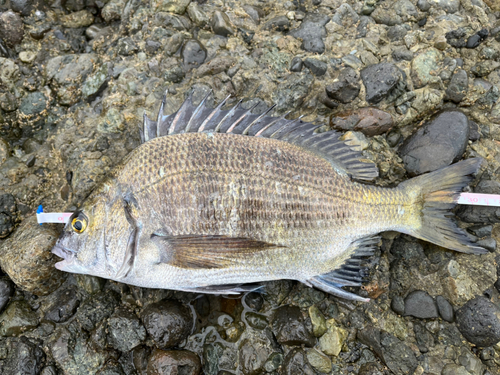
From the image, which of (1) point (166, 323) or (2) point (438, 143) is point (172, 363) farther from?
(2) point (438, 143)

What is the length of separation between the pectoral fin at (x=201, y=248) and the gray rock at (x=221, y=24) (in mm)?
2245

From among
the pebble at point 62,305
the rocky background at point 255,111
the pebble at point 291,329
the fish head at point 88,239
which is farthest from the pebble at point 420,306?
the pebble at point 62,305

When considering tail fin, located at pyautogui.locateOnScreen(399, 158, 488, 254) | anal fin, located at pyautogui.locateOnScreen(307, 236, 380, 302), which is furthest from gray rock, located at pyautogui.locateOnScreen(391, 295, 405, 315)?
tail fin, located at pyautogui.locateOnScreen(399, 158, 488, 254)

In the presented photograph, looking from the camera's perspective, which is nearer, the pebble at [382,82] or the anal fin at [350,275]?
the anal fin at [350,275]

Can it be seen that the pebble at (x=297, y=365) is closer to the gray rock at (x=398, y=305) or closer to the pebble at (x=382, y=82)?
the gray rock at (x=398, y=305)

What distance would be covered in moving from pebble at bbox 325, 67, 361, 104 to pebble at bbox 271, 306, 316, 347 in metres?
2.14

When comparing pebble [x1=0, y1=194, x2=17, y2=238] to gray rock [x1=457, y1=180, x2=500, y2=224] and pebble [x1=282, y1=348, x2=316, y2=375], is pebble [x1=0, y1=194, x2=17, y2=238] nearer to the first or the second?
pebble [x1=282, y1=348, x2=316, y2=375]

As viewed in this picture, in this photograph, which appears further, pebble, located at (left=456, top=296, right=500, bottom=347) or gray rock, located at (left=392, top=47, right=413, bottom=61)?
gray rock, located at (left=392, top=47, right=413, bottom=61)

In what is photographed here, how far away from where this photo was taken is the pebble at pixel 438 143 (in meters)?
3.02

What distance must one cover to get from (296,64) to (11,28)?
3.03 m

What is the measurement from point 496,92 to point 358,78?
1.40m

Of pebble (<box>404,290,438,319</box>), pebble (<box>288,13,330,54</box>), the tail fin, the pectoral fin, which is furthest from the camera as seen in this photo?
pebble (<box>288,13,330,54</box>)

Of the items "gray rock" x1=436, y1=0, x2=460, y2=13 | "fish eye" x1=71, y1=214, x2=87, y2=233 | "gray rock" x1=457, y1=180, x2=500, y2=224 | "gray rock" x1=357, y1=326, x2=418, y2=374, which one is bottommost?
"gray rock" x1=357, y1=326, x2=418, y2=374

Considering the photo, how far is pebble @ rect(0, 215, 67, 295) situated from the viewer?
9.36 feet
